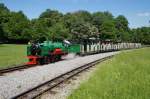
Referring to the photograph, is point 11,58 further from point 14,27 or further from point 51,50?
point 14,27

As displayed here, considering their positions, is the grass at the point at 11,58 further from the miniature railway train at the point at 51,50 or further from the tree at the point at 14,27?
the tree at the point at 14,27

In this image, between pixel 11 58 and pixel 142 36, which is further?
pixel 142 36

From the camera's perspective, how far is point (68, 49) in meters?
37.4

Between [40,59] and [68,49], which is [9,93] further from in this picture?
[68,49]

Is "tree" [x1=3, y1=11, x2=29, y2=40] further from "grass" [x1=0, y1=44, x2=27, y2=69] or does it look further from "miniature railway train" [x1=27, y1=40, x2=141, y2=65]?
"miniature railway train" [x1=27, y1=40, x2=141, y2=65]

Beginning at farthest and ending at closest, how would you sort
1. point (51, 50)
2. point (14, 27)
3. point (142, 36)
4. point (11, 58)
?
point (142, 36) < point (14, 27) < point (11, 58) < point (51, 50)

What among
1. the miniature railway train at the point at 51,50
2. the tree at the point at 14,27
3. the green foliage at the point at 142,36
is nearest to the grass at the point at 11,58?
the miniature railway train at the point at 51,50

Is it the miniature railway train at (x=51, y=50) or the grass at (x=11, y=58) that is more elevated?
the miniature railway train at (x=51, y=50)

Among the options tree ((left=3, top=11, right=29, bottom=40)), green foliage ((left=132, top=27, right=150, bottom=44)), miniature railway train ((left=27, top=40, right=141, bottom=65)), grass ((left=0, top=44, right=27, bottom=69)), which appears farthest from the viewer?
green foliage ((left=132, top=27, right=150, bottom=44))

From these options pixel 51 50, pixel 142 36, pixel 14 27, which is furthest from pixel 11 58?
pixel 142 36

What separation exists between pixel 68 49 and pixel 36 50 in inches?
394

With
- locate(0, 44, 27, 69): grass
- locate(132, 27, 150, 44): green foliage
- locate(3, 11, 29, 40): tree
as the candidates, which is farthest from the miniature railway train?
locate(132, 27, 150, 44): green foliage

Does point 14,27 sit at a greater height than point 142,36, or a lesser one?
greater

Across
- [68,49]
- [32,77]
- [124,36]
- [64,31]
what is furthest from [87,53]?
[124,36]
